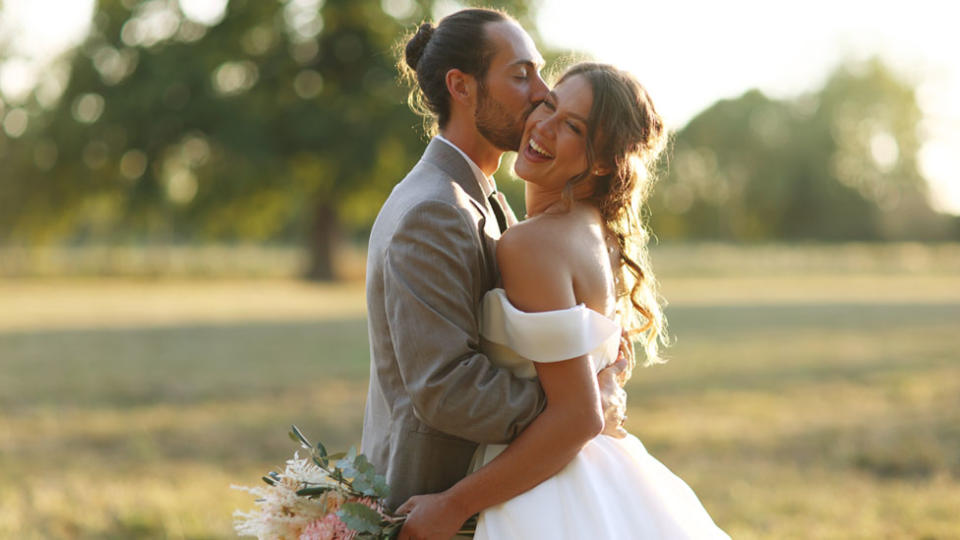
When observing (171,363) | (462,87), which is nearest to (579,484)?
(462,87)

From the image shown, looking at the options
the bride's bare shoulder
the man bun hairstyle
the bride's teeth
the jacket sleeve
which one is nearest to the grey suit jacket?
the jacket sleeve

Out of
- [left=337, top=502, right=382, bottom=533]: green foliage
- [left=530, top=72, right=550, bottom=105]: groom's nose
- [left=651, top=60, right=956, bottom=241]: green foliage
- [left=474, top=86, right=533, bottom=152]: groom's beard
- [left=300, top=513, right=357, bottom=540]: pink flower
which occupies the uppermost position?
[left=530, top=72, right=550, bottom=105]: groom's nose

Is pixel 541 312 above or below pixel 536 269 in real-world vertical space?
below

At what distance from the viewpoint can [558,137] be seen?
8.25 ft

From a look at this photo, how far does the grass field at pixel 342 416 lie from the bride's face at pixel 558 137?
3710 mm

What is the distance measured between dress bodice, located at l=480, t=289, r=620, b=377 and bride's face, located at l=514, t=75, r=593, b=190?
355 mm

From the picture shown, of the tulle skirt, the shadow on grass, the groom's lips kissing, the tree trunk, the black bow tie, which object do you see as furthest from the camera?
the tree trunk

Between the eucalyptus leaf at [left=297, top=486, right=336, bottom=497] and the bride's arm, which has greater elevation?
the bride's arm

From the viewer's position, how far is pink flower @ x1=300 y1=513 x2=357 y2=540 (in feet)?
8.25

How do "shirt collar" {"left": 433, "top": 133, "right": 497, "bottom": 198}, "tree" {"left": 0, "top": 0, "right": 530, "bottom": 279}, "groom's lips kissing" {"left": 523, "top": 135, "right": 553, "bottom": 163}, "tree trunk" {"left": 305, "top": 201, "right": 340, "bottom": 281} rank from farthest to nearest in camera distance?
"tree trunk" {"left": 305, "top": 201, "right": 340, "bottom": 281}
"tree" {"left": 0, "top": 0, "right": 530, "bottom": 279}
"shirt collar" {"left": 433, "top": 133, "right": 497, "bottom": 198}
"groom's lips kissing" {"left": 523, "top": 135, "right": 553, "bottom": 163}

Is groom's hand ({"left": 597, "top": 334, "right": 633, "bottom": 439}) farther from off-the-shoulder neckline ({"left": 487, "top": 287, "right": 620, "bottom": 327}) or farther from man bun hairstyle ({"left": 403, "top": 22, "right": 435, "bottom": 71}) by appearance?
man bun hairstyle ({"left": 403, "top": 22, "right": 435, "bottom": 71})

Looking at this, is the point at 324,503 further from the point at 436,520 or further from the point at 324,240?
the point at 324,240

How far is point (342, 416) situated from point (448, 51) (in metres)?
6.92

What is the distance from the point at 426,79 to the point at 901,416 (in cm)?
783
